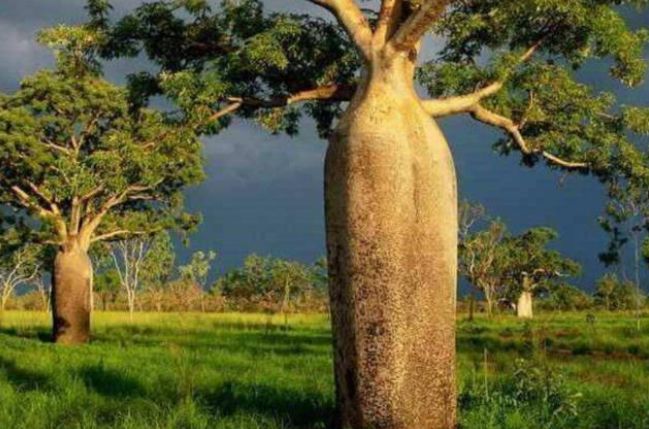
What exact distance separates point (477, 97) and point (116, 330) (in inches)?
859

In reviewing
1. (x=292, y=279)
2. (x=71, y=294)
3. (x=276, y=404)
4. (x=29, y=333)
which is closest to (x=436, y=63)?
(x=276, y=404)

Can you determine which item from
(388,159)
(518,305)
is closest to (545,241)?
(518,305)

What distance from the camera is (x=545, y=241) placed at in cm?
6350

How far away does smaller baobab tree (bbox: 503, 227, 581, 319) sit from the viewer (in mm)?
61438

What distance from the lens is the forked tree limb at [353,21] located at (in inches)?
268

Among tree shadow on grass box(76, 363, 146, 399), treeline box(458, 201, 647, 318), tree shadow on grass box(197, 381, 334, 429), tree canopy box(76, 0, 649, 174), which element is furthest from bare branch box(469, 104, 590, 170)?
treeline box(458, 201, 647, 318)

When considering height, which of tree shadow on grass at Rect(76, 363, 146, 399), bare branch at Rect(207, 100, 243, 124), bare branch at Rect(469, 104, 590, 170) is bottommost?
tree shadow on grass at Rect(76, 363, 146, 399)

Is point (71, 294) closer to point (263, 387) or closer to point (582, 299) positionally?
point (263, 387)

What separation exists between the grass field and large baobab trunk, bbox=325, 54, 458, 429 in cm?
60

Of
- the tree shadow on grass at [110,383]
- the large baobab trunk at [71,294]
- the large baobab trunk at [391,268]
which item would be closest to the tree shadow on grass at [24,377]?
the tree shadow on grass at [110,383]

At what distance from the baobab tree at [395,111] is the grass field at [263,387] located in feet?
2.76

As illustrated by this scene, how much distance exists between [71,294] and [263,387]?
45.7ft

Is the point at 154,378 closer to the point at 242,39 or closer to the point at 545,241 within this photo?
the point at 242,39

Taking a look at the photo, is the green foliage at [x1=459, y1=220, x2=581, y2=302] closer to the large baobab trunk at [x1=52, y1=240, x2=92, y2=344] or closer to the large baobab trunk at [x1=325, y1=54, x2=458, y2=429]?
the large baobab trunk at [x1=52, y1=240, x2=92, y2=344]
